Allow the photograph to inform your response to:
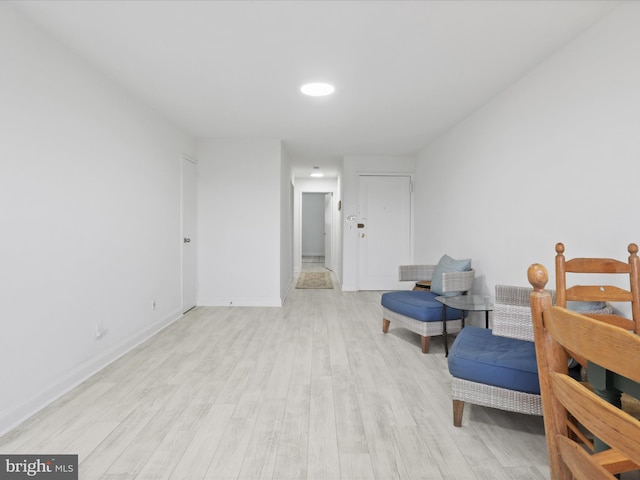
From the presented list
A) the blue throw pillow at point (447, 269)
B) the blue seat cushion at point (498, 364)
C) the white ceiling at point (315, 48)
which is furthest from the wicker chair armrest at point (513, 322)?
the white ceiling at point (315, 48)

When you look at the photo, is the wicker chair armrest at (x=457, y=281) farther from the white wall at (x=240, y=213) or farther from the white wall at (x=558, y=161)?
the white wall at (x=240, y=213)

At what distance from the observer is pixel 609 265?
1.80 m

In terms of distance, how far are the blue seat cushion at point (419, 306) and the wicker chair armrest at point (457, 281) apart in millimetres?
177

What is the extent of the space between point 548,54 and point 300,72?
1782 millimetres

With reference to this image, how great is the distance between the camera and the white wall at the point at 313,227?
12.1 metres

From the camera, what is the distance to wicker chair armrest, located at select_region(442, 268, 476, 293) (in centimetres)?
319

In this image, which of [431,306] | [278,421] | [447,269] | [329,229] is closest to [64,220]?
[278,421]

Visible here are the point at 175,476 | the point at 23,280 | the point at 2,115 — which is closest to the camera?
the point at 175,476

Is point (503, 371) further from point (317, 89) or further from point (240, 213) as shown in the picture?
point (240, 213)

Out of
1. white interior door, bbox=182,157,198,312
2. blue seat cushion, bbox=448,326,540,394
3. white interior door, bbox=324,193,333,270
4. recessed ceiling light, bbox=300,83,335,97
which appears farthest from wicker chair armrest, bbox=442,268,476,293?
white interior door, bbox=324,193,333,270

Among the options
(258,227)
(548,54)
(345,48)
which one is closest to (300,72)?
(345,48)

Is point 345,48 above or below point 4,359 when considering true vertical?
above

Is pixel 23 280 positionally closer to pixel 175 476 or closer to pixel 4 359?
pixel 4 359

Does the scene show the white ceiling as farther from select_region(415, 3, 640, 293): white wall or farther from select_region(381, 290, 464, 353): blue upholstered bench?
select_region(381, 290, 464, 353): blue upholstered bench
